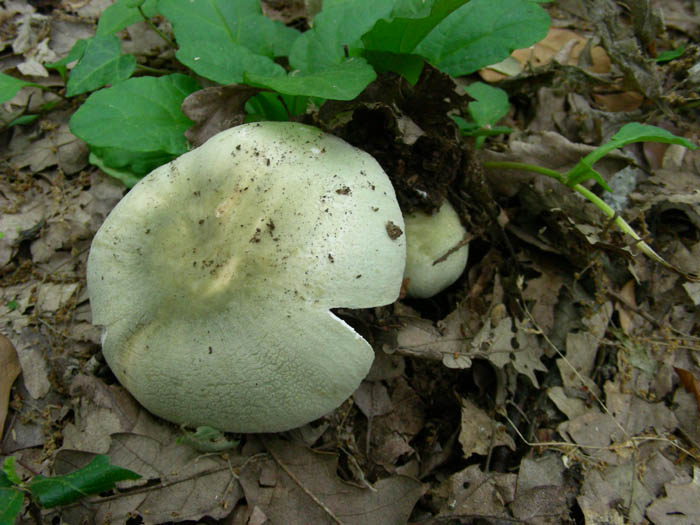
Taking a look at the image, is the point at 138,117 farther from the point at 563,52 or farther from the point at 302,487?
the point at 563,52

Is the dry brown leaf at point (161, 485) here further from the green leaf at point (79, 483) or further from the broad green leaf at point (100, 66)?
the broad green leaf at point (100, 66)

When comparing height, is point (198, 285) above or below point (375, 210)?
below

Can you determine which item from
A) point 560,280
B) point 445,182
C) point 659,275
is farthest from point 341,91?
point 659,275

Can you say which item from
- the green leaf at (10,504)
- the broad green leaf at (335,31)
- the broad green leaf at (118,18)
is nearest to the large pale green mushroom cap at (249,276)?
the broad green leaf at (335,31)

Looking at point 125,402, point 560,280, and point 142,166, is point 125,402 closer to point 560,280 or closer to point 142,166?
point 142,166

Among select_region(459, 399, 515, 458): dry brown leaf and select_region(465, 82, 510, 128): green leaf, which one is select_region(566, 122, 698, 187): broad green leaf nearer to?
select_region(465, 82, 510, 128): green leaf

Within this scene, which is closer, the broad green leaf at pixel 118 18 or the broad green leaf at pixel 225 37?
the broad green leaf at pixel 225 37
